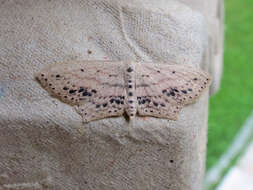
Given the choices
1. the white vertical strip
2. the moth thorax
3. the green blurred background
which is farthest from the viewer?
the green blurred background

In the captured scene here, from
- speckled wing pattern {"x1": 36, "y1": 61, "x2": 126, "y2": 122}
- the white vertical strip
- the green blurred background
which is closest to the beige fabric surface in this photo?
speckled wing pattern {"x1": 36, "y1": 61, "x2": 126, "y2": 122}

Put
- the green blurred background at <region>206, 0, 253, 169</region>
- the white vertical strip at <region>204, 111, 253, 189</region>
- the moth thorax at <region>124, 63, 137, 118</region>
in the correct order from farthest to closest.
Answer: the green blurred background at <region>206, 0, 253, 169</region> → the white vertical strip at <region>204, 111, 253, 189</region> → the moth thorax at <region>124, 63, 137, 118</region>

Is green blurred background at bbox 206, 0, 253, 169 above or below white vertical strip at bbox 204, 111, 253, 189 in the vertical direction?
above

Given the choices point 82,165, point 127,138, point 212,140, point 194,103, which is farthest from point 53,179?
point 212,140

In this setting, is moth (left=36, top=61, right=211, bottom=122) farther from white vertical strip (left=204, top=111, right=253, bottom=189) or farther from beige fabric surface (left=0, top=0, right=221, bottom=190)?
white vertical strip (left=204, top=111, right=253, bottom=189)

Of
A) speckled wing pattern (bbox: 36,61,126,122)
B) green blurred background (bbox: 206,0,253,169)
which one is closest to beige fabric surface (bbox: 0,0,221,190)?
speckled wing pattern (bbox: 36,61,126,122)

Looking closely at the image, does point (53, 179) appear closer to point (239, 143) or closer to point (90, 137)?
point (90, 137)

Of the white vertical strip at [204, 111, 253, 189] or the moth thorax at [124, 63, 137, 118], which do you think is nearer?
the moth thorax at [124, 63, 137, 118]

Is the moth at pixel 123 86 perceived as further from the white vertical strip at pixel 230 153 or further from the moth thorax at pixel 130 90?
the white vertical strip at pixel 230 153
